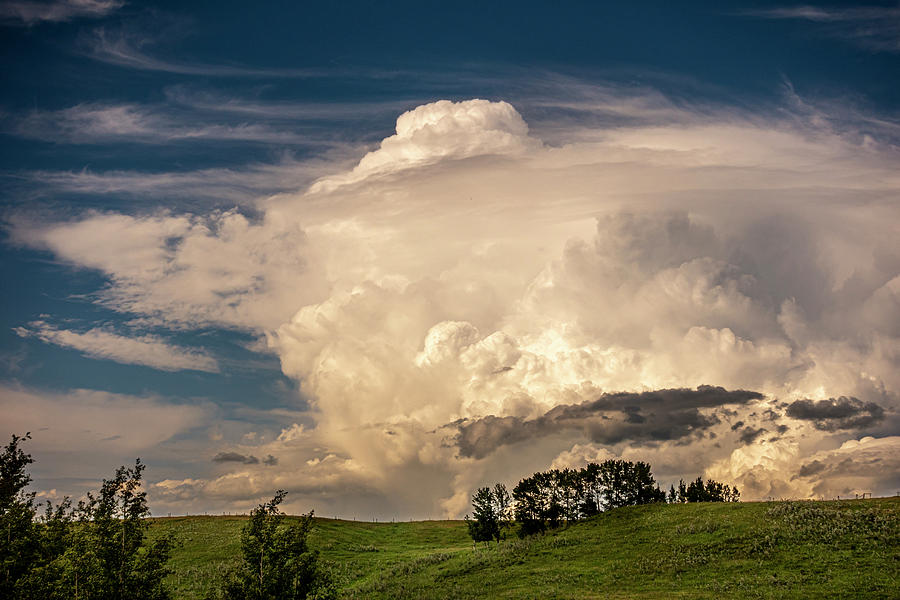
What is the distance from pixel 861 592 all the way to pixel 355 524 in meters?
127

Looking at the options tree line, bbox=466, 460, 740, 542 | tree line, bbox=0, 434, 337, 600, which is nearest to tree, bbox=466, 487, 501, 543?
tree line, bbox=466, 460, 740, 542

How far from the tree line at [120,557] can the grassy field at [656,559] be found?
38362mm

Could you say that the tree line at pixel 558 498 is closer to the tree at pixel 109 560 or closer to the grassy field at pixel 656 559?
the grassy field at pixel 656 559

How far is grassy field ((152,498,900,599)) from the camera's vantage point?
6831cm

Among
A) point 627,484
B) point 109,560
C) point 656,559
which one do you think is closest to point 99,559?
point 109,560

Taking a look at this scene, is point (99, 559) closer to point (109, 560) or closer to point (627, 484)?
point (109, 560)

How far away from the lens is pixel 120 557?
4241 centimetres

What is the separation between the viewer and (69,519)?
57125 millimetres

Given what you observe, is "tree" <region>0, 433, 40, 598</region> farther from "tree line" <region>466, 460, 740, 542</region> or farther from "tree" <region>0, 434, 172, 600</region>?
"tree line" <region>466, 460, 740, 542</region>

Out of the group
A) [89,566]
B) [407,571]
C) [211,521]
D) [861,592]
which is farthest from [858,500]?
[211,521]

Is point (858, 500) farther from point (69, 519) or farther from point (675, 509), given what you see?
point (69, 519)

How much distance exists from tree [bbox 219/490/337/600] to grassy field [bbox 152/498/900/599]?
37.1 m

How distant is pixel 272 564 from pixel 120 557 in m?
9.82

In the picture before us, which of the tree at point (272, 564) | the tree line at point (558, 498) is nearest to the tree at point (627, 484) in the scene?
the tree line at point (558, 498)
